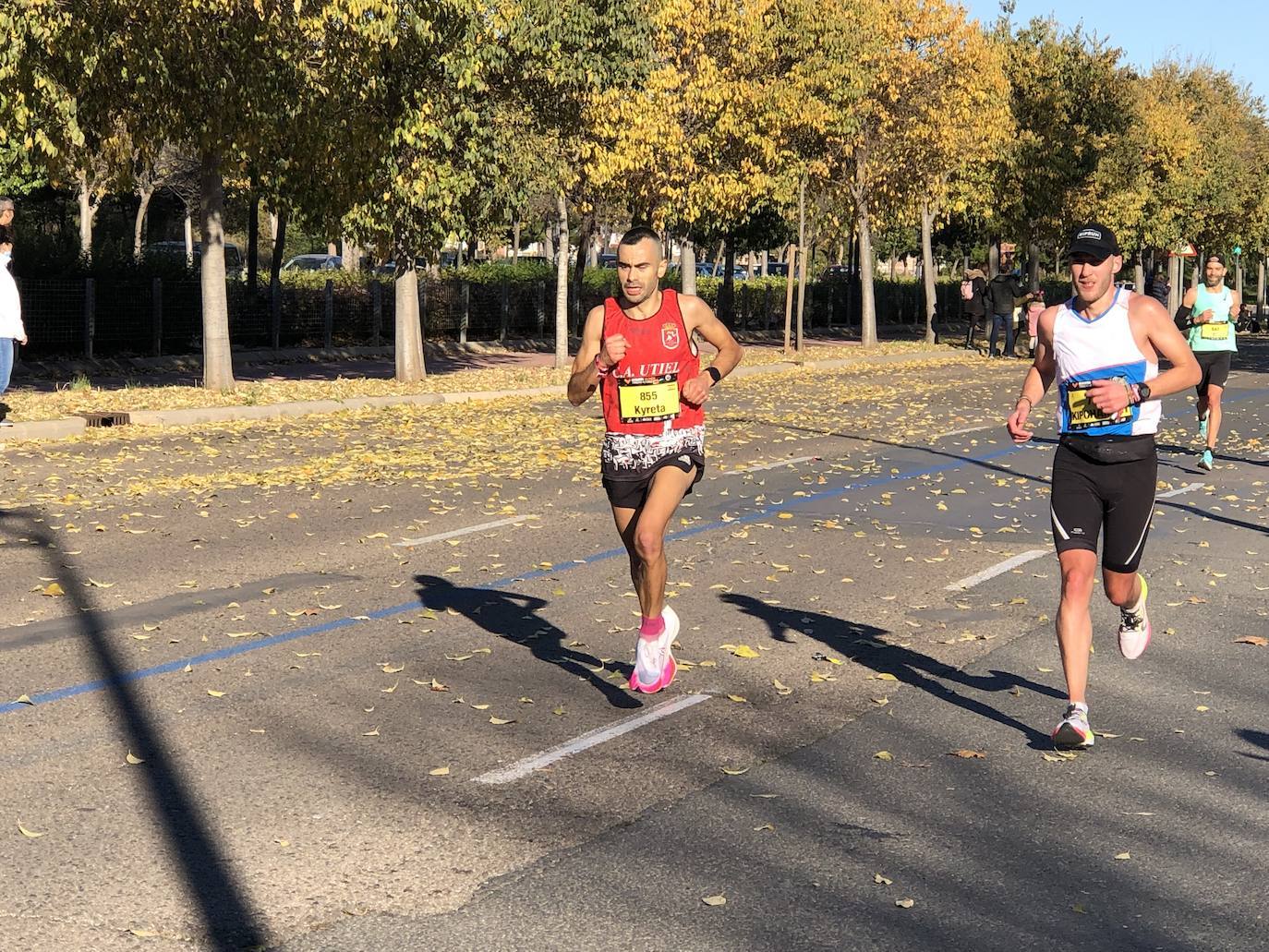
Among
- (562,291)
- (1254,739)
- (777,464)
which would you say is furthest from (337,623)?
(562,291)

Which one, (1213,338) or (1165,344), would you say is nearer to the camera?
(1165,344)

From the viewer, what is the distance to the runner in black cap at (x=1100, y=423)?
634cm

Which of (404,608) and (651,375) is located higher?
(651,375)

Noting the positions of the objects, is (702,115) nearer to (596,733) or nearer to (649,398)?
(649,398)

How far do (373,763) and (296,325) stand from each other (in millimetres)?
26659

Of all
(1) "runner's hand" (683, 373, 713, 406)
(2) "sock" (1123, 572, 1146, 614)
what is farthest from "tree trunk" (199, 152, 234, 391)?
(2) "sock" (1123, 572, 1146, 614)

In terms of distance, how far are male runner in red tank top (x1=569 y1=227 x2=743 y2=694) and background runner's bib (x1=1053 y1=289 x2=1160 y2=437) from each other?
1451mm

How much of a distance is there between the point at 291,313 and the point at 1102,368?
26.5 m

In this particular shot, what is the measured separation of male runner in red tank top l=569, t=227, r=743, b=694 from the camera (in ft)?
22.5

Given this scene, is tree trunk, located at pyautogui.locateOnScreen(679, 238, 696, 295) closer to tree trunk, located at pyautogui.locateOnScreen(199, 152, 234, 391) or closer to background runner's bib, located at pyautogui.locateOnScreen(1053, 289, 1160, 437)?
tree trunk, located at pyautogui.locateOnScreen(199, 152, 234, 391)

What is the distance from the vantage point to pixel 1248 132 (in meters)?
74.3

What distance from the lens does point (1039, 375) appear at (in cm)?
677

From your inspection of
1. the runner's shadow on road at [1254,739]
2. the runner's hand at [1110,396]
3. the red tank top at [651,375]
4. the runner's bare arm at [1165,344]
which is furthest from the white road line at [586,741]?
the runner's bare arm at [1165,344]

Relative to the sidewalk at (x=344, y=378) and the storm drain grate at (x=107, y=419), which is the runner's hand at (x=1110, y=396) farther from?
the storm drain grate at (x=107, y=419)
